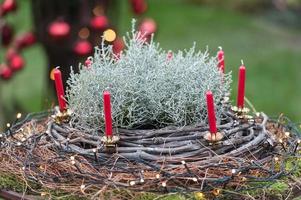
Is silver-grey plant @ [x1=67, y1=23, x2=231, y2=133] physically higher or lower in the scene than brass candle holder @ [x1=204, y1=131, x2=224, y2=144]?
higher

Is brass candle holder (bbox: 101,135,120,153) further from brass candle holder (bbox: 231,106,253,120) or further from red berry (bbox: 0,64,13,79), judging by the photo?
red berry (bbox: 0,64,13,79)

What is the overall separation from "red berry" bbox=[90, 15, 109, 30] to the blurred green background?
1.40 meters

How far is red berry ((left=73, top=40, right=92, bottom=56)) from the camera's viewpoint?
127 inches

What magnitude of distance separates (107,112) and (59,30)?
5.53 ft

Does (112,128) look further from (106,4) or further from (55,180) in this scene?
(106,4)

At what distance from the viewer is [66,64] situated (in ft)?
11.4

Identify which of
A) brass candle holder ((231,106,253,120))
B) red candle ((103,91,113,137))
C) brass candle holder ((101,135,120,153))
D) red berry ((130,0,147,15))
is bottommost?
brass candle holder ((231,106,253,120))

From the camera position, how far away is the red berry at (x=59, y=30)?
124 inches

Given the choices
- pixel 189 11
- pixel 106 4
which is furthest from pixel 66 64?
pixel 189 11

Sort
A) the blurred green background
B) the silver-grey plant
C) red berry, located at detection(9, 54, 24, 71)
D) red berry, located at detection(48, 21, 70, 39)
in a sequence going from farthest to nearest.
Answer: the blurred green background < red berry, located at detection(9, 54, 24, 71) < red berry, located at detection(48, 21, 70, 39) < the silver-grey plant

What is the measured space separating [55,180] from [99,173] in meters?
0.10

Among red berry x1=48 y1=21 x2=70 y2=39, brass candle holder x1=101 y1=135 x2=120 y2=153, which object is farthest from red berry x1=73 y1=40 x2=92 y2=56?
brass candle holder x1=101 y1=135 x2=120 y2=153

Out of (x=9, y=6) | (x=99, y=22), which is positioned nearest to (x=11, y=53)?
(x=9, y=6)

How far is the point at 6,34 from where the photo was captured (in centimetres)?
347
